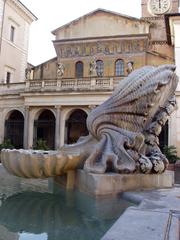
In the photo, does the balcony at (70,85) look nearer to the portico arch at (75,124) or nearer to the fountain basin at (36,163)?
the portico arch at (75,124)

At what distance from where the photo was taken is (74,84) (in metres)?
24.0

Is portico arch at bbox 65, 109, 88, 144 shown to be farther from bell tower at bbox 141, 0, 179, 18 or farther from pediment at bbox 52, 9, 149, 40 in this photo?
bell tower at bbox 141, 0, 179, 18

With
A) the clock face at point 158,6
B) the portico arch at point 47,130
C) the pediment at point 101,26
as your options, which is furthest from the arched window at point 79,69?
the clock face at point 158,6

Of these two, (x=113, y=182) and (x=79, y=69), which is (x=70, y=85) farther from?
(x=113, y=182)

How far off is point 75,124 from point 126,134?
907 inches

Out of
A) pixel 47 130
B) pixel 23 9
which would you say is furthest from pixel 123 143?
pixel 23 9

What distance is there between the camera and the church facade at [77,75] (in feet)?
78.1

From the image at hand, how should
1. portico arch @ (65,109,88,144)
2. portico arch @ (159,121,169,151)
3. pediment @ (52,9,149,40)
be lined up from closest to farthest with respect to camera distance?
1. portico arch @ (159,121,169,151)
2. portico arch @ (65,109,88,144)
3. pediment @ (52,9,149,40)

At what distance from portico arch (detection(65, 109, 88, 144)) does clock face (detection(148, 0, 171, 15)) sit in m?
18.4

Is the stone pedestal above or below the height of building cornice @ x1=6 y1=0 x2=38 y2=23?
below

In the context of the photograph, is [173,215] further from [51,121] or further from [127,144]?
[51,121]

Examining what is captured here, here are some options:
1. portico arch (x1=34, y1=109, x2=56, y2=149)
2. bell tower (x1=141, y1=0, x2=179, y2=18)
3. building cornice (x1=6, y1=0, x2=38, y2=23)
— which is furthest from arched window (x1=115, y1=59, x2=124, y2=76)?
bell tower (x1=141, y1=0, x2=179, y2=18)

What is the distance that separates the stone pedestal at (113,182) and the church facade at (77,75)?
1743cm

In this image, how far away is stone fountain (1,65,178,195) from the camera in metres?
4.52
